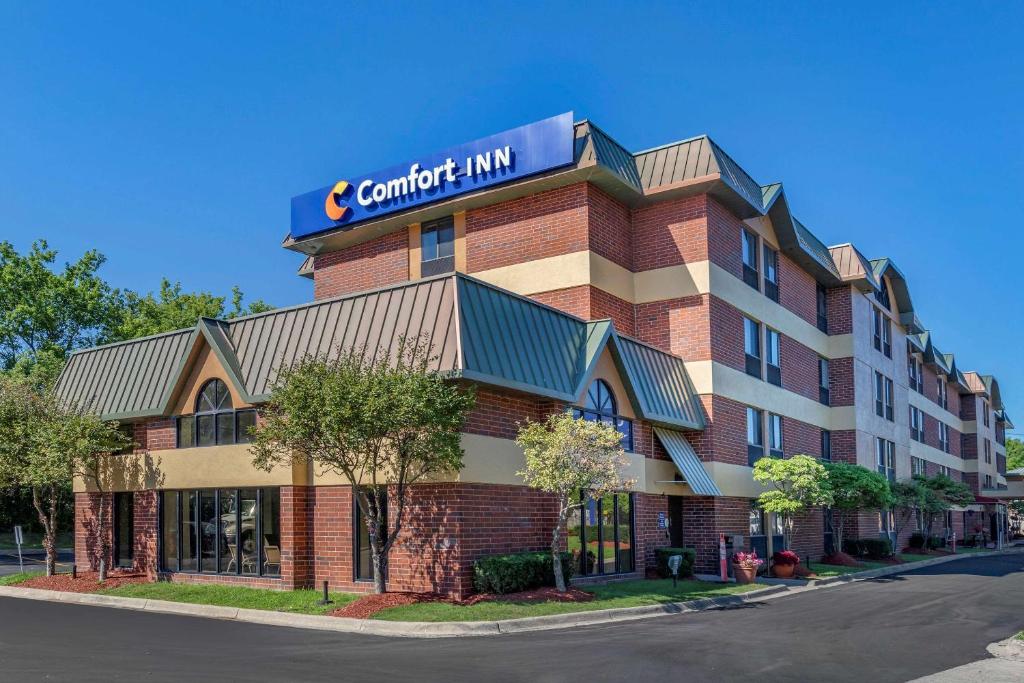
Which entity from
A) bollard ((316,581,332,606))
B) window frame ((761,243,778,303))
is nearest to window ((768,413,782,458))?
window frame ((761,243,778,303))

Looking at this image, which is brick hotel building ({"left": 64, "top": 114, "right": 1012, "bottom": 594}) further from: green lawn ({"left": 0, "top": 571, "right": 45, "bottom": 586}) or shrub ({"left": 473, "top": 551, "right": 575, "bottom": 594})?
green lawn ({"left": 0, "top": 571, "right": 45, "bottom": 586})

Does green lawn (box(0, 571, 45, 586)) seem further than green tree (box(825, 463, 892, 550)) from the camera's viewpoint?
No

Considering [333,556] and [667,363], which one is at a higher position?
[667,363]

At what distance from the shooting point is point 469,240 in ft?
101

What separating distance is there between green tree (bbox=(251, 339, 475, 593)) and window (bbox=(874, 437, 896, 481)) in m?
30.1

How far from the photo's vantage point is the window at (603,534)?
77.8 ft

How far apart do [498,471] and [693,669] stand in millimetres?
8621

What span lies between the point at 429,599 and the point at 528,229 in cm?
1340

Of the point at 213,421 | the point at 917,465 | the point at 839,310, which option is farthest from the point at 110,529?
the point at 917,465

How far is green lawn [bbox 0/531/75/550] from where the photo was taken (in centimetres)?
4785

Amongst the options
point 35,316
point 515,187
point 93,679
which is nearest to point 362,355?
point 93,679

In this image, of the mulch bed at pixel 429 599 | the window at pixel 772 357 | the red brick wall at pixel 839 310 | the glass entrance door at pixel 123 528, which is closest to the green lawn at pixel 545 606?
the mulch bed at pixel 429 599

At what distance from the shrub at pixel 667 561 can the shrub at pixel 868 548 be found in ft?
52.0

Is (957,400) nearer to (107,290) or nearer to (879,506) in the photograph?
(879,506)
